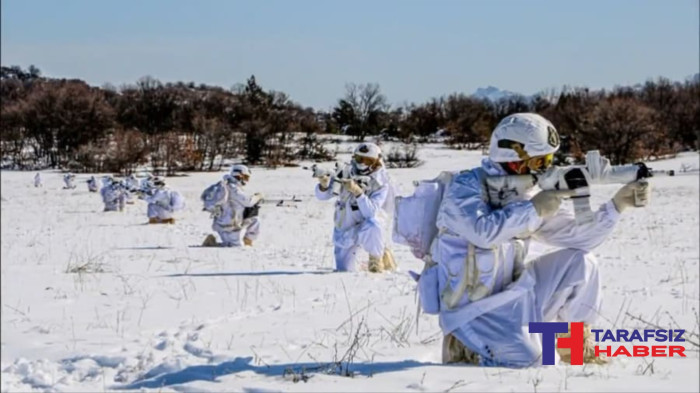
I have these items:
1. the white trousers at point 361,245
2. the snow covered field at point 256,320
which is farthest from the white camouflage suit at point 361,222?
the snow covered field at point 256,320

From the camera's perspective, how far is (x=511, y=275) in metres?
5.10

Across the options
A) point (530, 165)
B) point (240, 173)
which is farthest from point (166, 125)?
point (530, 165)

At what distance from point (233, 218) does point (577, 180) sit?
10.7m

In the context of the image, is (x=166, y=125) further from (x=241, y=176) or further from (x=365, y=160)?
(x=365, y=160)

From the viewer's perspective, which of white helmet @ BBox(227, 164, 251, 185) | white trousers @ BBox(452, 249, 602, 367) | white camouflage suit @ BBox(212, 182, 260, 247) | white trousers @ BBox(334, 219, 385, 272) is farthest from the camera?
white helmet @ BBox(227, 164, 251, 185)

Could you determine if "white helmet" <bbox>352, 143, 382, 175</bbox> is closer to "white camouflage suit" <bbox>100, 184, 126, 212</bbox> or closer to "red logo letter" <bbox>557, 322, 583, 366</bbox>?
"red logo letter" <bbox>557, 322, 583, 366</bbox>

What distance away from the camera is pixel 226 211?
15070mm

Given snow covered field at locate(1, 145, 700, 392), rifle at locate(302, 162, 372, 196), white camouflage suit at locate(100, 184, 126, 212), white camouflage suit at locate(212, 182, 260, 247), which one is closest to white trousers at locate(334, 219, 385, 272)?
Answer: snow covered field at locate(1, 145, 700, 392)

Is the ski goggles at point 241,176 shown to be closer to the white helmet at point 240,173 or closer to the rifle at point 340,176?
the white helmet at point 240,173

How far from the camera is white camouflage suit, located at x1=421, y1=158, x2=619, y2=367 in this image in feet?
16.1

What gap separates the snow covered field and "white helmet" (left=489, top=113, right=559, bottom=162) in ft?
3.76
